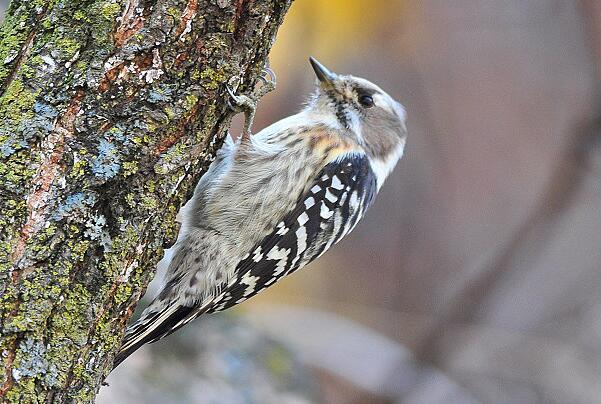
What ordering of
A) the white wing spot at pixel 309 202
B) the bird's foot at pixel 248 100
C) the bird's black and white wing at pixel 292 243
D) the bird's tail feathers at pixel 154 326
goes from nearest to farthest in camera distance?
the bird's foot at pixel 248 100
the bird's tail feathers at pixel 154 326
the bird's black and white wing at pixel 292 243
the white wing spot at pixel 309 202

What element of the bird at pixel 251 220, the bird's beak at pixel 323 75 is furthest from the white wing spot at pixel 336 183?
the bird's beak at pixel 323 75

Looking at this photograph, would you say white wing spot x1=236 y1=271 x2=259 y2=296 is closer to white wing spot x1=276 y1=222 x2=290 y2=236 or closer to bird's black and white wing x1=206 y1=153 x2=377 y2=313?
bird's black and white wing x1=206 y1=153 x2=377 y2=313

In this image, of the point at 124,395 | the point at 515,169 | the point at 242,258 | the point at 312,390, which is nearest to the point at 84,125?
the point at 242,258

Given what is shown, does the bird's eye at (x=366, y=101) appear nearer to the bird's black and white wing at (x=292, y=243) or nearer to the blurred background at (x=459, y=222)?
the bird's black and white wing at (x=292, y=243)

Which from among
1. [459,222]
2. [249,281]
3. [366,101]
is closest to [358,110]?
[366,101]

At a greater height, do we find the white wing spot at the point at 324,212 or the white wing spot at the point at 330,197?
the white wing spot at the point at 330,197

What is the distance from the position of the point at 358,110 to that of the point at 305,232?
0.95 m

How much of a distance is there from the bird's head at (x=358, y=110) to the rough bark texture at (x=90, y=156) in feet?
5.38

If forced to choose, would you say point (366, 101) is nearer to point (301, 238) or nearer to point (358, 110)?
point (358, 110)

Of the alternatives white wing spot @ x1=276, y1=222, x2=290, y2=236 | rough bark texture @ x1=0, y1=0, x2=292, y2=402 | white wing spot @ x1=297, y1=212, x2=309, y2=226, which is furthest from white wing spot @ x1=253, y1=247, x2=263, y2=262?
rough bark texture @ x1=0, y1=0, x2=292, y2=402

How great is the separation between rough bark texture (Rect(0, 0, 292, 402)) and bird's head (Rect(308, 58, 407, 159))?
164cm

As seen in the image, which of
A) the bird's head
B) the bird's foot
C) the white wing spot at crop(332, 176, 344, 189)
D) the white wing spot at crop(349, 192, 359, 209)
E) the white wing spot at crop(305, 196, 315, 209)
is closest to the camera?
the bird's foot

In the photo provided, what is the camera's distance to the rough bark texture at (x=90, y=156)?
6.59ft

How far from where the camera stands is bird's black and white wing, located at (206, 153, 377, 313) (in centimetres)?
351
